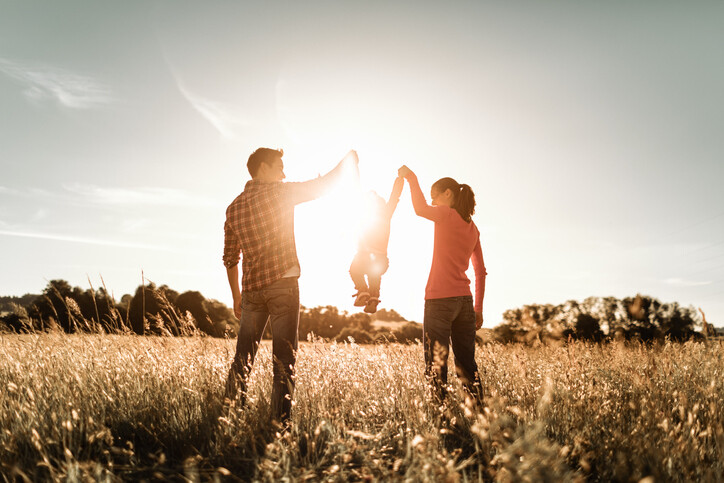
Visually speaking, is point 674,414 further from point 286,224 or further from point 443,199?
point 286,224

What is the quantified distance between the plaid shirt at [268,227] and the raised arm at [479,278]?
1925 mm

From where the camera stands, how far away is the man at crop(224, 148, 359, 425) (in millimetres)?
3789

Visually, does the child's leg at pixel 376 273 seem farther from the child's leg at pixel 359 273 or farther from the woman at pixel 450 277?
the woman at pixel 450 277

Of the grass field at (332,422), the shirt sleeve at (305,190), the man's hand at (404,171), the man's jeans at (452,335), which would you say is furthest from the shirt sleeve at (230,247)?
the man's jeans at (452,335)

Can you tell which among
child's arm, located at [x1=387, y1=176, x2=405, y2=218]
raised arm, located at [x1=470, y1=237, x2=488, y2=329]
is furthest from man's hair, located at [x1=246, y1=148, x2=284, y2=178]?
raised arm, located at [x1=470, y1=237, x2=488, y2=329]

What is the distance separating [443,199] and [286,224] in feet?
5.48

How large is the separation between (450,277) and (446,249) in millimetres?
282

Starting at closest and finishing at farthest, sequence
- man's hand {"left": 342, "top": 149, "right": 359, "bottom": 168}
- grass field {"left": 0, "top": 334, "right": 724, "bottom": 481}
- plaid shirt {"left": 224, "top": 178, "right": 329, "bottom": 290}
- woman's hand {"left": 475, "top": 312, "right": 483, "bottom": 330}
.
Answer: grass field {"left": 0, "top": 334, "right": 724, "bottom": 481}
plaid shirt {"left": 224, "top": 178, "right": 329, "bottom": 290}
man's hand {"left": 342, "top": 149, "right": 359, "bottom": 168}
woman's hand {"left": 475, "top": 312, "right": 483, "bottom": 330}

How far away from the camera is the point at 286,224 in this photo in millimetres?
3979

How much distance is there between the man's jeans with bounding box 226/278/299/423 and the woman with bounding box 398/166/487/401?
1373mm

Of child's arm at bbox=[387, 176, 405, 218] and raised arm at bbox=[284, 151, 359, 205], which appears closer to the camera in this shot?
raised arm at bbox=[284, 151, 359, 205]

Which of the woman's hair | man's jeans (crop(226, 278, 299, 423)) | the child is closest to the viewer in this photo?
man's jeans (crop(226, 278, 299, 423))

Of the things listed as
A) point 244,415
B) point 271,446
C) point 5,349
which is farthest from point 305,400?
point 5,349

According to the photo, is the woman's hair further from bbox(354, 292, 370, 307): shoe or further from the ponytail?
bbox(354, 292, 370, 307): shoe
